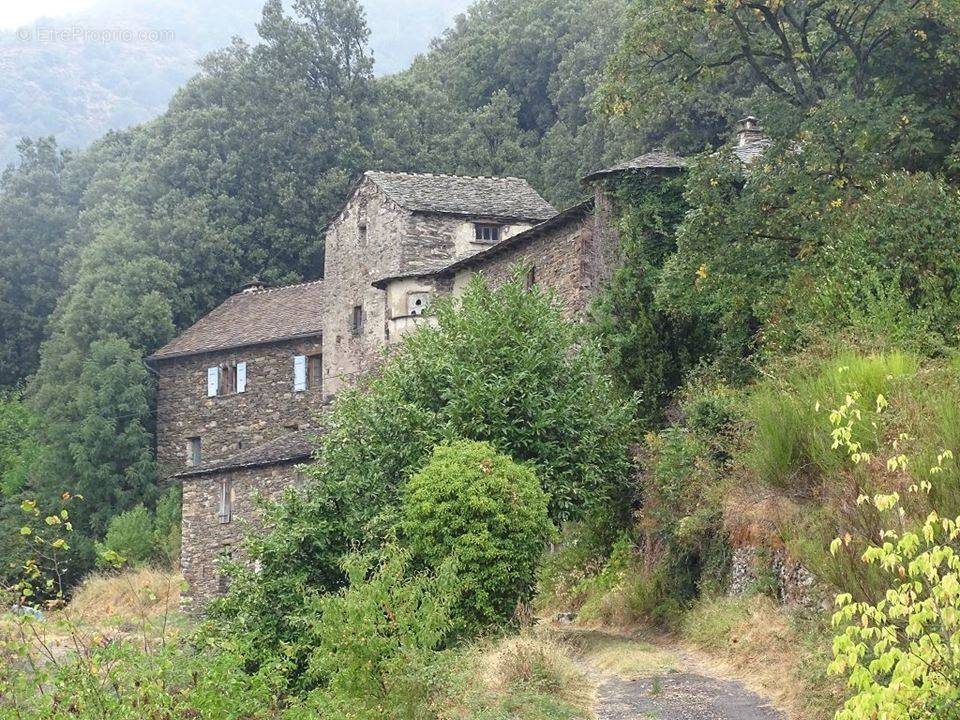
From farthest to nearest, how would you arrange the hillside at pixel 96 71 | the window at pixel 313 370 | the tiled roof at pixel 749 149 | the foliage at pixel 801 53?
the hillside at pixel 96 71, the window at pixel 313 370, the tiled roof at pixel 749 149, the foliage at pixel 801 53

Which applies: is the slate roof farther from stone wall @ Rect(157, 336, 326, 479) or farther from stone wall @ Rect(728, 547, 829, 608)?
stone wall @ Rect(157, 336, 326, 479)

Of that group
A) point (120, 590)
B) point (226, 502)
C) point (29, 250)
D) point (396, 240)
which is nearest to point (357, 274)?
point (396, 240)

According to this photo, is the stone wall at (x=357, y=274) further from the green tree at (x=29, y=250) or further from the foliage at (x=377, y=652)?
the foliage at (x=377, y=652)

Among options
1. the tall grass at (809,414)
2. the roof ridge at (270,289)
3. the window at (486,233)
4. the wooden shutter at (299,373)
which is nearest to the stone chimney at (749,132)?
the window at (486,233)

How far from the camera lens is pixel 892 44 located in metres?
22.9

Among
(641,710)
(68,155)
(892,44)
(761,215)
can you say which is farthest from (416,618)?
(68,155)

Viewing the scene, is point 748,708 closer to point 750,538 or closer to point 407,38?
point 750,538

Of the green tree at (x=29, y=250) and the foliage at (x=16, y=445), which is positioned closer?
the foliage at (x=16, y=445)

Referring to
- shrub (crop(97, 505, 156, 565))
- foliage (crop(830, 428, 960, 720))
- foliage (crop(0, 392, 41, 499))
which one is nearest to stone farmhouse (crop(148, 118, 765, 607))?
shrub (crop(97, 505, 156, 565))

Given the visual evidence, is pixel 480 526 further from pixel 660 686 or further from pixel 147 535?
pixel 147 535

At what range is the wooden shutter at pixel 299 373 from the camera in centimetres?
4281

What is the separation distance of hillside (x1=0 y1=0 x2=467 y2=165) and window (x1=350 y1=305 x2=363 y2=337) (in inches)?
3637

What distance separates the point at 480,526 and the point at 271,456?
17.7 meters

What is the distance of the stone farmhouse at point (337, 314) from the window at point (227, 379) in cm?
3
